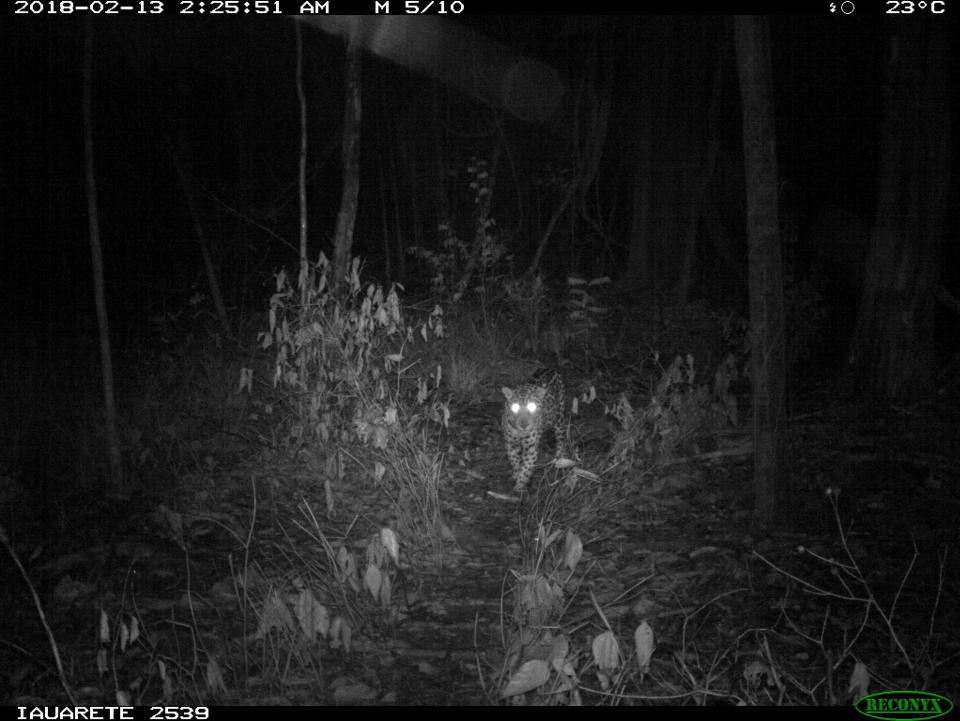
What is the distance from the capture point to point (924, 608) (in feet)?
13.8

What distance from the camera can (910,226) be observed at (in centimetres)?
717

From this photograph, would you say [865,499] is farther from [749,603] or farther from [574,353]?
[574,353]

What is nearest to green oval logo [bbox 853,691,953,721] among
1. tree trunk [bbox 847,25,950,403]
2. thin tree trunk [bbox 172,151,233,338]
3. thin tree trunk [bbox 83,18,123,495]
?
tree trunk [bbox 847,25,950,403]

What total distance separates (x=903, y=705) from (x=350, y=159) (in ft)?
23.4

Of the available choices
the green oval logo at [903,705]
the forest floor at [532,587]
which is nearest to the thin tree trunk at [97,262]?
the forest floor at [532,587]

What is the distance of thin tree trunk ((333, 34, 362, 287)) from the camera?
841 cm

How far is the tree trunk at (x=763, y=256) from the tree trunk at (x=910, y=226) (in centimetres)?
255

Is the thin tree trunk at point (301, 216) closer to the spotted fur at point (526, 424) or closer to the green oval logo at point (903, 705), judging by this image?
the spotted fur at point (526, 424)

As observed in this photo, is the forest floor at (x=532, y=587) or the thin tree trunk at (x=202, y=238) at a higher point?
the thin tree trunk at (x=202, y=238)

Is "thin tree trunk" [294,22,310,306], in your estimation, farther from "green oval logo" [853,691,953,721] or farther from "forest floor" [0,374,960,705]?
"green oval logo" [853,691,953,721]

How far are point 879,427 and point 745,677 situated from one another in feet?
12.7

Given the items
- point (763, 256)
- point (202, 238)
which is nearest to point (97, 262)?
point (763, 256)

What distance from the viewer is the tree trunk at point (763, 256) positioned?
489cm

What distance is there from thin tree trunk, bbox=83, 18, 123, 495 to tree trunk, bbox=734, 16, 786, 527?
470 centimetres
